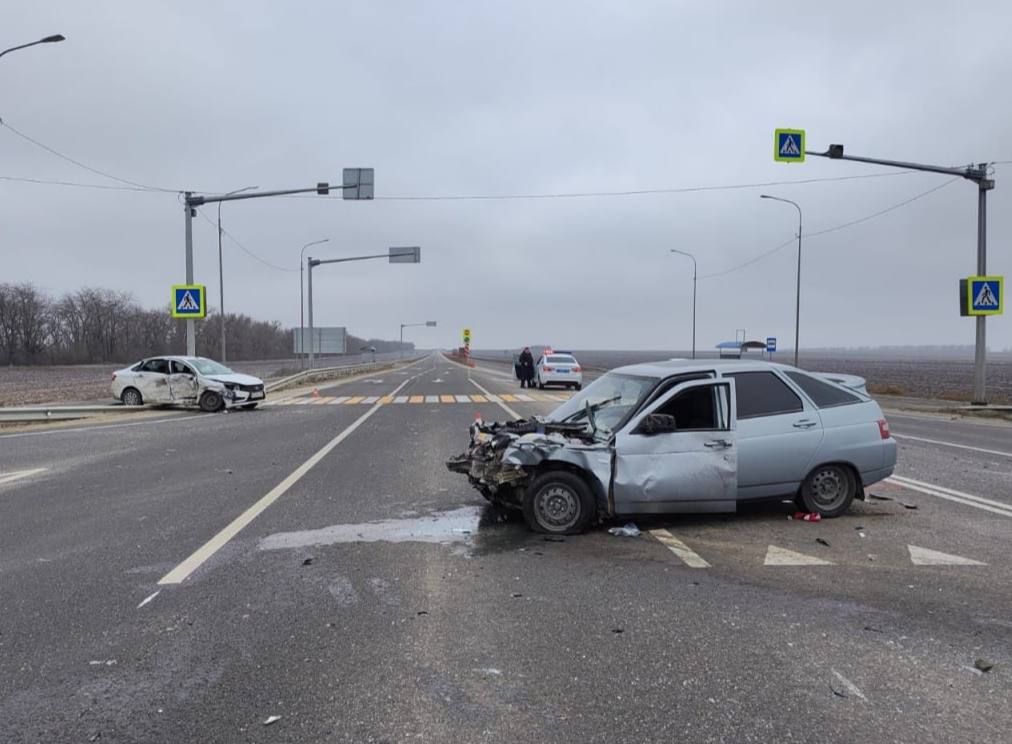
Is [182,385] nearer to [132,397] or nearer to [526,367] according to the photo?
[132,397]

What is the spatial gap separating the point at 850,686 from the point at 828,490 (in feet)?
13.2

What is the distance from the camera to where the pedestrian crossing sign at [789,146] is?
16.7 m

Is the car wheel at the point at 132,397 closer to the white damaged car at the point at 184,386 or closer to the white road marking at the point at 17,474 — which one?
the white damaged car at the point at 184,386

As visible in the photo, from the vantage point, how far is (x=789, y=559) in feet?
19.1

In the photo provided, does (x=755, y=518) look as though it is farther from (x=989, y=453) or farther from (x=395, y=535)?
(x=989, y=453)

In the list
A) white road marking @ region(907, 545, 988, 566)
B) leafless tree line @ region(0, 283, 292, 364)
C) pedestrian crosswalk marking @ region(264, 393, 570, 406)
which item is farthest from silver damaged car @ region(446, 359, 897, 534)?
leafless tree line @ region(0, 283, 292, 364)

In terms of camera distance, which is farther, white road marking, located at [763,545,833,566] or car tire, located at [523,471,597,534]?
car tire, located at [523,471,597,534]

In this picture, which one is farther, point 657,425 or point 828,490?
point 828,490

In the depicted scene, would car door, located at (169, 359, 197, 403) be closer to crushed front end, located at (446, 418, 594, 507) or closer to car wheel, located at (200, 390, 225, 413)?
car wheel, located at (200, 390, 225, 413)

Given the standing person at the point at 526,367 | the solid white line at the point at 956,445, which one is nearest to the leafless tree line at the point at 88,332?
the standing person at the point at 526,367

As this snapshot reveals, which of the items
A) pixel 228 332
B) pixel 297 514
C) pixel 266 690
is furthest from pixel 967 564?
pixel 228 332

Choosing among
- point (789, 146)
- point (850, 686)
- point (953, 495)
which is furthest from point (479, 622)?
point (789, 146)

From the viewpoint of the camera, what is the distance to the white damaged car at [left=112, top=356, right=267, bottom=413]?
2056cm

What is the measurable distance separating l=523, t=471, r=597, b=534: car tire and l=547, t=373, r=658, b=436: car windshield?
25.6 inches
